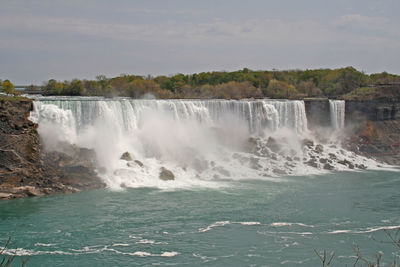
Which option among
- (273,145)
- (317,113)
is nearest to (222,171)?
(273,145)

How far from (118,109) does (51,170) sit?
263 inches

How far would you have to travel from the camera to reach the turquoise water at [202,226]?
13.8 meters

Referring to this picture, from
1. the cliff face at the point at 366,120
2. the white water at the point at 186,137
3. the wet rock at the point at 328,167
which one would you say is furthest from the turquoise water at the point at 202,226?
the cliff face at the point at 366,120

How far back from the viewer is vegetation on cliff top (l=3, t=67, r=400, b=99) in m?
43.7

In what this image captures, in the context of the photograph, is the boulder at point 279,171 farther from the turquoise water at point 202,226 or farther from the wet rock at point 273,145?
the turquoise water at point 202,226

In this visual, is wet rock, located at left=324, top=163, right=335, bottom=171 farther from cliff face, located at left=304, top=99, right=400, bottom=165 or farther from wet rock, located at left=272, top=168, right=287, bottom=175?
cliff face, located at left=304, top=99, right=400, bottom=165

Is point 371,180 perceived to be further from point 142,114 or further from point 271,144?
point 142,114

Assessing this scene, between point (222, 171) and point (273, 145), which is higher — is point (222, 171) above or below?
below

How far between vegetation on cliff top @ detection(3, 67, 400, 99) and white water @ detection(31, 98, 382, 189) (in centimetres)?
1118

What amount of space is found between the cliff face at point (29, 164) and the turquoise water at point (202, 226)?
0.98m

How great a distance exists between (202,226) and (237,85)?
37.8 meters

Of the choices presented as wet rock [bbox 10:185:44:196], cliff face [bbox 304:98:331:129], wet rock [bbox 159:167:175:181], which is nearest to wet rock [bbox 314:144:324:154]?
cliff face [bbox 304:98:331:129]

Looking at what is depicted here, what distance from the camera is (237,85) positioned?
53.0 metres

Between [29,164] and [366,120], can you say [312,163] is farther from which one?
A: [29,164]
